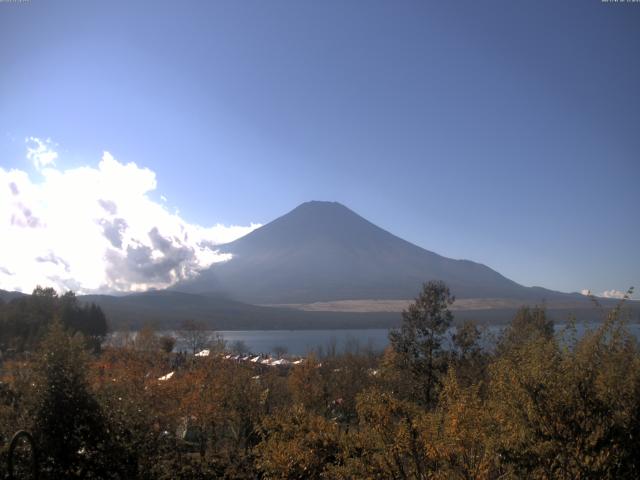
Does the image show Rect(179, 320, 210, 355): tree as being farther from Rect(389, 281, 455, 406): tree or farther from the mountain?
the mountain

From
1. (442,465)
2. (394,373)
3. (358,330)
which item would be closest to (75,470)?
(442,465)

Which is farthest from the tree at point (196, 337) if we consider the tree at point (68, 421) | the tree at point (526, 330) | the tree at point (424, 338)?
the tree at point (68, 421)

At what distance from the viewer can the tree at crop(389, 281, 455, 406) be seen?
21.7 metres

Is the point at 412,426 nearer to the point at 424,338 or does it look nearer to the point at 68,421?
the point at 68,421

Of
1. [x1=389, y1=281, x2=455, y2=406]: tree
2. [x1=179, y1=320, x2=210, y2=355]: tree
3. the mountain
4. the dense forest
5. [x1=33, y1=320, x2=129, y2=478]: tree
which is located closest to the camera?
the dense forest

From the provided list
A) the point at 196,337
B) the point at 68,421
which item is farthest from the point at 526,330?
→ the point at 196,337

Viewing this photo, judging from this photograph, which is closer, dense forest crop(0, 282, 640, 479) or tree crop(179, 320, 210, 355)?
dense forest crop(0, 282, 640, 479)

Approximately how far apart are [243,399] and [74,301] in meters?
59.2

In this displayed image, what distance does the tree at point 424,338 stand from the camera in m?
21.7

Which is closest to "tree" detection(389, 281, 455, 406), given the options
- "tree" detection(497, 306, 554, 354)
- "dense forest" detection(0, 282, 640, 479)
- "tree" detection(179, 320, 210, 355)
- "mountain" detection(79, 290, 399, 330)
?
"tree" detection(497, 306, 554, 354)

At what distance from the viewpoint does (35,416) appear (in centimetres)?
963

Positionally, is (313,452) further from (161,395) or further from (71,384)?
(161,395)

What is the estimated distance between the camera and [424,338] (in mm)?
22781

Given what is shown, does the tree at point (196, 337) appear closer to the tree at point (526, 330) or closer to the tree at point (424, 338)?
the tree at point (526, 330)
